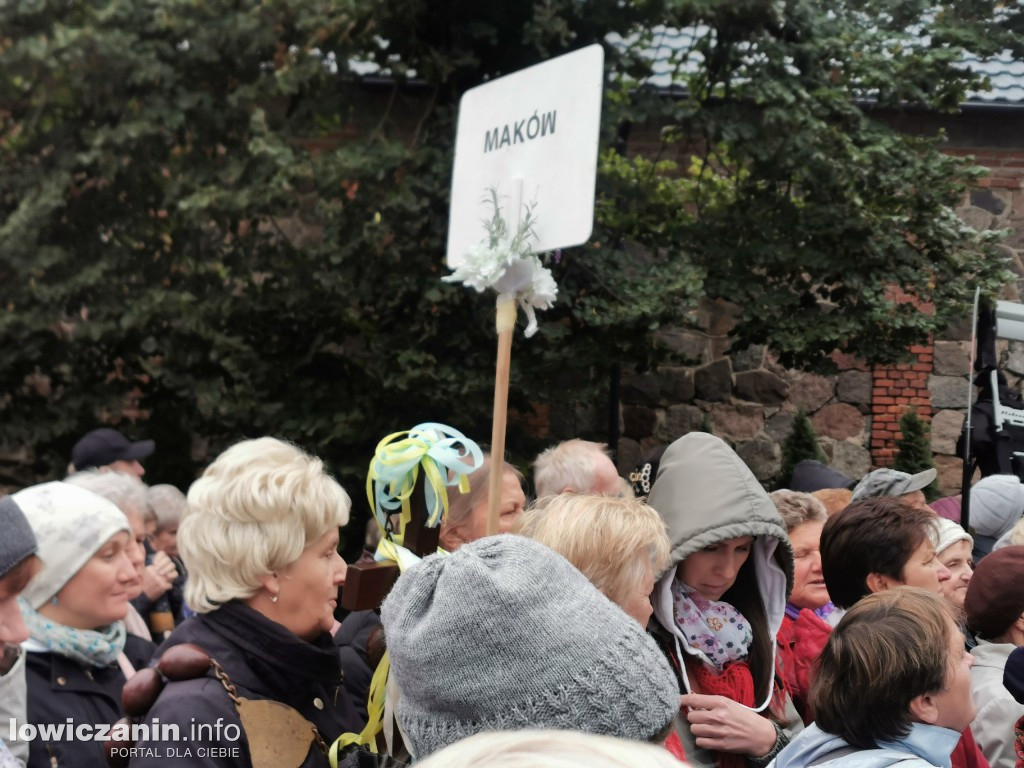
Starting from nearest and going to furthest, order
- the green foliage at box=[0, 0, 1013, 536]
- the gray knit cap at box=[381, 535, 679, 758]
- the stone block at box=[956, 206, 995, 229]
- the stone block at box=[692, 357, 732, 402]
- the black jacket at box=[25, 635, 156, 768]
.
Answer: the gray knit cap at box=[381, 535, 679, 758], the black jacket at box=[25, 635, 156, 768], the green foliage at box=[0, 0, 1013, 536], the stone block at box=[692, 357, 732, 402], the stone block at box=[956, 206, 995, 229]

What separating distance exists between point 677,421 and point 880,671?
6.61 meters

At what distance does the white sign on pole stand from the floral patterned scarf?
99cm

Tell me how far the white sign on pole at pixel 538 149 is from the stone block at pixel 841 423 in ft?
20.6

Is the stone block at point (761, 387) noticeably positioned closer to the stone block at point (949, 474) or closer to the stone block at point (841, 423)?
the stone block at point (841, 423)

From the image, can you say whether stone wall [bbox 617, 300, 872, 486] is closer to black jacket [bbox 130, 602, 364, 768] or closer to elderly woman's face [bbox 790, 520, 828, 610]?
elderly woman's face [bbox 790, 520, 828, 610]

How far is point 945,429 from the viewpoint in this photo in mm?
8984

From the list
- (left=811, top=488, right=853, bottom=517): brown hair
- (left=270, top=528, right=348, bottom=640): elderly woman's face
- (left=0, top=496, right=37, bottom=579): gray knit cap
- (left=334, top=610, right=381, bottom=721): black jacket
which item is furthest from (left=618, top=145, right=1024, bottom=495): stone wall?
(left=0, top=496, right=37, bottom=579): gray knit cap

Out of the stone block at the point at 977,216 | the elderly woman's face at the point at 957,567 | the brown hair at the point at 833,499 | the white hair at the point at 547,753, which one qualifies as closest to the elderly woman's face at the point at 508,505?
the elderly woman's face at the point at 957,567

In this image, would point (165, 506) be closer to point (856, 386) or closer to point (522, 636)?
A: point (522, 636)

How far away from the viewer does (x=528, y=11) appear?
680 centimetres

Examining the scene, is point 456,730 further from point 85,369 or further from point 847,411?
point 847,411

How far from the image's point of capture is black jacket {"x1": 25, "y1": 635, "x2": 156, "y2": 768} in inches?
104

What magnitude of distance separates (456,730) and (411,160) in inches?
212

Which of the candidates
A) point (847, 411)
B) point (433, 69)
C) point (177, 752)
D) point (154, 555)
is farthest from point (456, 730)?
point (847, 411)
